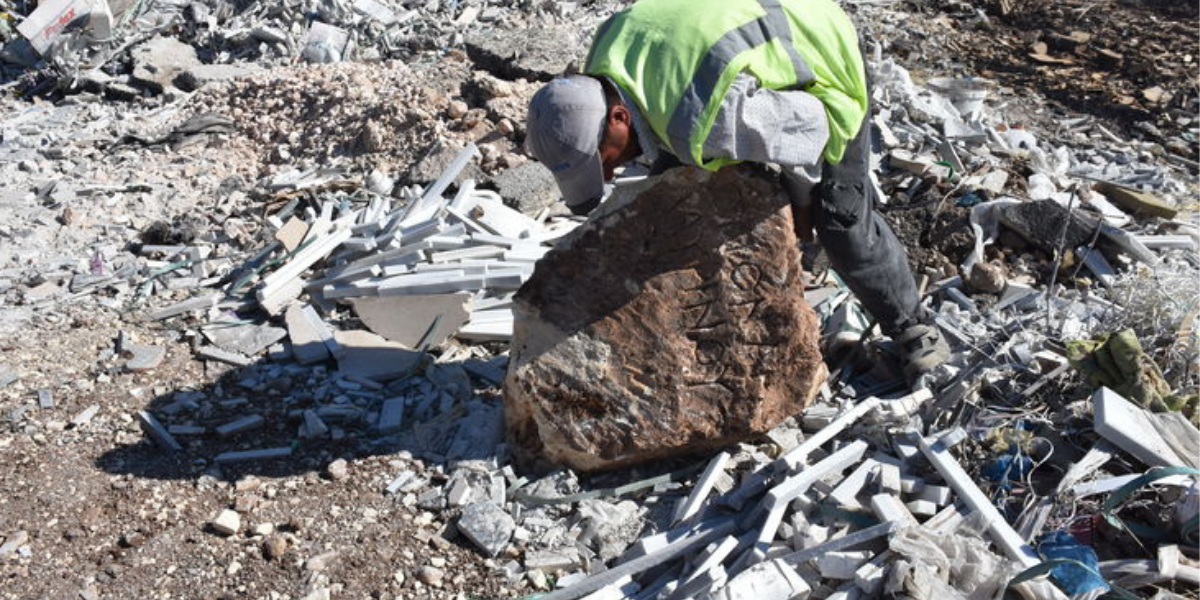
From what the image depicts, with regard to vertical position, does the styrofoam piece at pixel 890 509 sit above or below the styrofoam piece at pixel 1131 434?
below

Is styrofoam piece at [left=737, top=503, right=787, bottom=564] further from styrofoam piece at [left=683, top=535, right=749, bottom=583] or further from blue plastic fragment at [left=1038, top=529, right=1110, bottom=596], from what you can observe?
blue plastic fragment at [left=1038, top=529, right=1110, bottom=596]

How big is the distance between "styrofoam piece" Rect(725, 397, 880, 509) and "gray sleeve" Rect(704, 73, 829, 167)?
3.43ft

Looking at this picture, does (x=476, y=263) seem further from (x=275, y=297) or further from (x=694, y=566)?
(x=694, y=566)

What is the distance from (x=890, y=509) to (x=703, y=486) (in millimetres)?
697

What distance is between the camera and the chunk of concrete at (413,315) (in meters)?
5.39

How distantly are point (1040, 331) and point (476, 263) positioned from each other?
8.50 feet

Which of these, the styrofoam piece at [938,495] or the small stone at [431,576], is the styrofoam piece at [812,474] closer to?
the styrofoam piece at [938,495]

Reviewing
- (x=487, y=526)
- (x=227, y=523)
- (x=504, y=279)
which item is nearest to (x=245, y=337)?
(x=504, y=279)

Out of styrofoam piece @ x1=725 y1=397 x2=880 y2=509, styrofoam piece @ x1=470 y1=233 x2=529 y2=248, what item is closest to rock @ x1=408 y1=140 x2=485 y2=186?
styrofoam piece @ x1=470 y1=233 x2=529 y2=248

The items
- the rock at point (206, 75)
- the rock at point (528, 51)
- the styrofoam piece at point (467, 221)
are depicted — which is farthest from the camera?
the rock at point (206, 75)

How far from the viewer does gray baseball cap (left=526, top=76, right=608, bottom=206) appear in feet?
12.8

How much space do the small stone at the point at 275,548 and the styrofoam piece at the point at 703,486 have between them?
1.45 m

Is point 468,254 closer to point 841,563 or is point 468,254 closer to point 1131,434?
point 841,563

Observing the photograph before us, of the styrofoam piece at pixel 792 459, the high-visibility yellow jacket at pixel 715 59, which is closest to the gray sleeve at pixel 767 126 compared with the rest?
the high-visibility yellow jacket at pixel 715 59
